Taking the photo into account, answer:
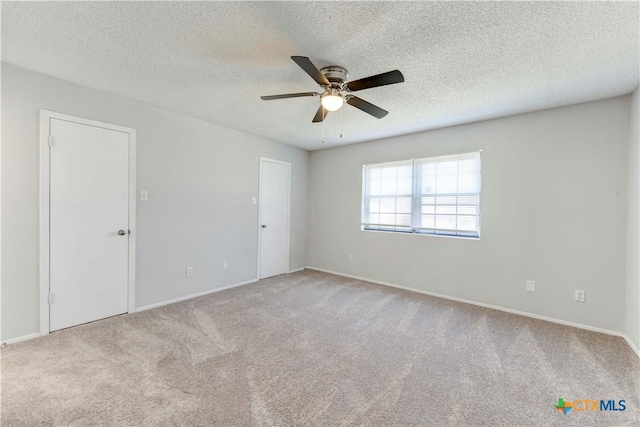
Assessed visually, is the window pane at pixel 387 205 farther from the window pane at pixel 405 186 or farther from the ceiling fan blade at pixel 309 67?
the ceiling fan blade at pixel 309 67

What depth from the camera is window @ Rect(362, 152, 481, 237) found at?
373cm

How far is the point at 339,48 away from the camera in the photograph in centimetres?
202

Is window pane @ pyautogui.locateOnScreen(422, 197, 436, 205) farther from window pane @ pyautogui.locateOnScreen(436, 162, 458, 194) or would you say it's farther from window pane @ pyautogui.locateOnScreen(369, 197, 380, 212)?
window pane @ pyautogui.locateOnScreen(369, 197, 380, 212)

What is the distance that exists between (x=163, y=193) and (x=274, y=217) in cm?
194

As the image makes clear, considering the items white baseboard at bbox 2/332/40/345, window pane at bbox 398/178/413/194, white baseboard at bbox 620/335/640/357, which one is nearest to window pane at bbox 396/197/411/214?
window pane at bbox 398/178/413/194

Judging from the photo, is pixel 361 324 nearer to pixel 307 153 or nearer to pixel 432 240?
pixel 432 240

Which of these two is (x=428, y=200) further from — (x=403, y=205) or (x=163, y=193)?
(x=163, y=193)

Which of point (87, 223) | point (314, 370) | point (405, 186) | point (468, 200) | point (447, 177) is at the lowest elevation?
point (314, 370)

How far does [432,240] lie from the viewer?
403 centimetres

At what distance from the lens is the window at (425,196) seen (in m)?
3.73

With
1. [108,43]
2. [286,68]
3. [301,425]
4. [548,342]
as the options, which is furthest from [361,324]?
[108,43]

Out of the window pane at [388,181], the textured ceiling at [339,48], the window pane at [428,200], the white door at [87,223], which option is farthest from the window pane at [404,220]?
the white door at [87,223]

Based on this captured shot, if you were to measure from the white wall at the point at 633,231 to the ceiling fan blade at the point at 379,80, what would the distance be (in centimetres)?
251

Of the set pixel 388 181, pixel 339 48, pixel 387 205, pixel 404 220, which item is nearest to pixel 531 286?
pixel 404 220
